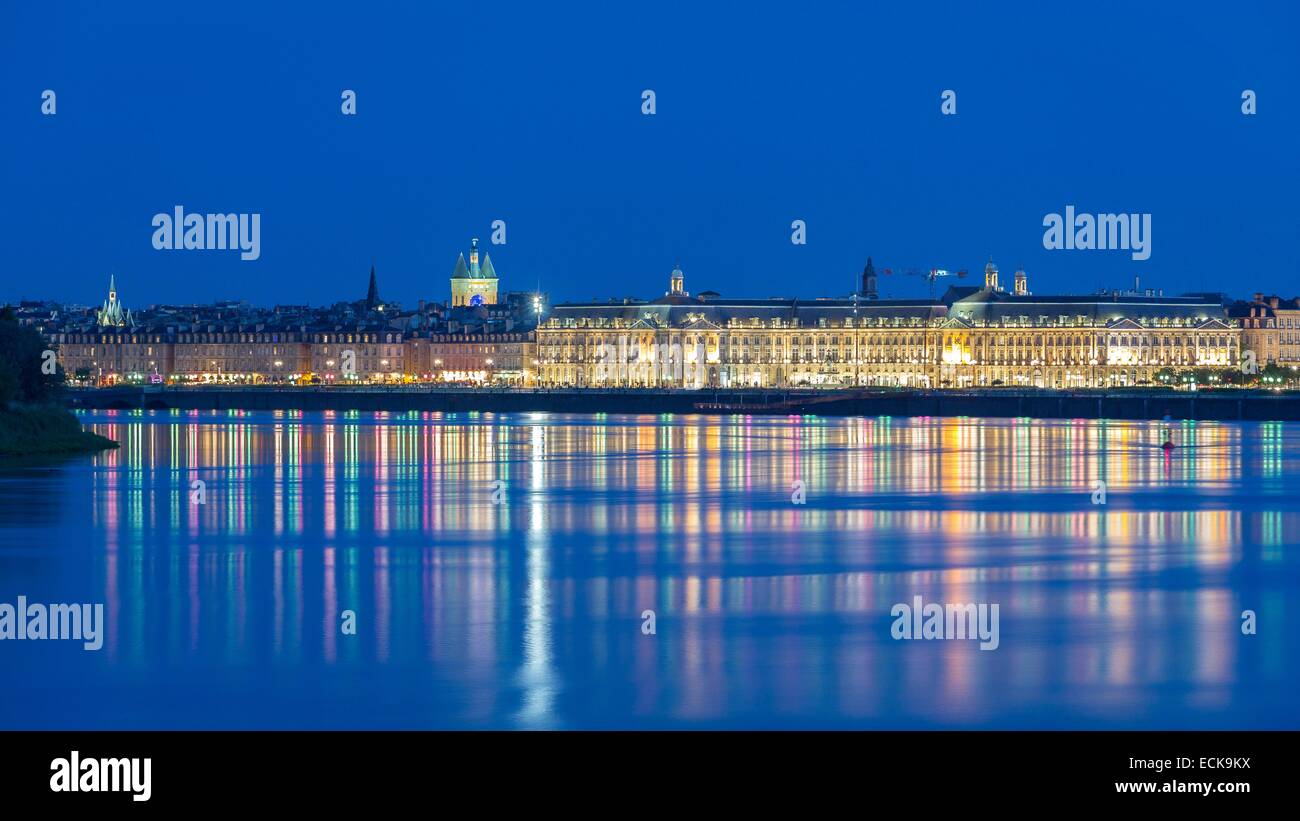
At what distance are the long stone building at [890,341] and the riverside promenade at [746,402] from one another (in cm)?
2368

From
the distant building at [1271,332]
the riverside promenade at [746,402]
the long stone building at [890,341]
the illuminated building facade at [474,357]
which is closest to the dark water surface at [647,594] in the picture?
the riverside promenade at [746,402]

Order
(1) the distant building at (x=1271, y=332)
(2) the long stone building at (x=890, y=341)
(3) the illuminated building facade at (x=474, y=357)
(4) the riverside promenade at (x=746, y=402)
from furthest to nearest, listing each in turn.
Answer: (3) the illuminated building facade at (x=474, y=357), (1) the distant building at (x=1271, y=332), (2) the long stone building at (x=890, y=341), (4) the riverside promenade at (x=746, y=402)

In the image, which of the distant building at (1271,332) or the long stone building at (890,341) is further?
the distant building at (1271,332)

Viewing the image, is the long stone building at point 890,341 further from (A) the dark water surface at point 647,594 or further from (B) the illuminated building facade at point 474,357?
(A) the dark water surface at point 647,594

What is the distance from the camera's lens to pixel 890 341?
567ft

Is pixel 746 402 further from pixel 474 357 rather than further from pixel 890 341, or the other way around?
pixel 474 357

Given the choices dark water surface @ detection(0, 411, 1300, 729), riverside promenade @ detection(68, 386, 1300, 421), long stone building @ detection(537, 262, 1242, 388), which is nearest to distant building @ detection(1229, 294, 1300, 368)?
long stone building @ detection(537, 262, 1242, 388)

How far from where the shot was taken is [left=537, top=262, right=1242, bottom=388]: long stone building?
165 m

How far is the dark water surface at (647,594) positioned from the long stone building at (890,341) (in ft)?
372

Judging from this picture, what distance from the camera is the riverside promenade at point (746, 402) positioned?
115 m

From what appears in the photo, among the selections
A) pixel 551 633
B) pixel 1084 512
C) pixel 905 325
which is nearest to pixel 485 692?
pixel 551 633

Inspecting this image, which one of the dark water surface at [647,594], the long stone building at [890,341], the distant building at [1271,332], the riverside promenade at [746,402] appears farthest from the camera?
the distant building at [1271,332]

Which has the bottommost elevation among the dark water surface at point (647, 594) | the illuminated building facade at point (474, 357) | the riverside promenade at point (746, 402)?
the dark water surface at point (647, 594)

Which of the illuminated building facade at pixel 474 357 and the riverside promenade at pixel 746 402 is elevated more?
the illuminated building facade at pixel 474 357
